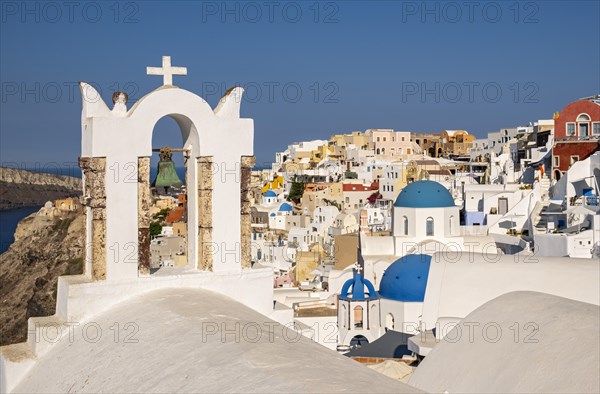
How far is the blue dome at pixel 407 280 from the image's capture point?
2220 centimetres

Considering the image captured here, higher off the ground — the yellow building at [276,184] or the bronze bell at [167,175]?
the yellow building at [276,184]

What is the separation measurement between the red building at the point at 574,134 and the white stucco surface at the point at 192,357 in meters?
31.2

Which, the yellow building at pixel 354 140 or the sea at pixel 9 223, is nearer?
the sea at pixel 9 223

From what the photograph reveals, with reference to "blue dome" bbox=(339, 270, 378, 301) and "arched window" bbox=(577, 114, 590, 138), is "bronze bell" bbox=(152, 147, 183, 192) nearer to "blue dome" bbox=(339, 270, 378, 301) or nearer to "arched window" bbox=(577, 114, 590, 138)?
"blue dome" bbox=(339, 270, 378, 301)

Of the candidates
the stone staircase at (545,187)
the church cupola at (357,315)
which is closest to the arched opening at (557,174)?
the stone staircase at (545,187)

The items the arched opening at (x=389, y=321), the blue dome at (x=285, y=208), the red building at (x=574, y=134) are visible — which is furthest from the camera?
the blue dome at (x=285, y=208)

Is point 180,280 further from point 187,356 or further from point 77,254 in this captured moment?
point 77,254

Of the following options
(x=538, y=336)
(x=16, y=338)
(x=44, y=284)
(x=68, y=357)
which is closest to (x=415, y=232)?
(x=16, y=338)

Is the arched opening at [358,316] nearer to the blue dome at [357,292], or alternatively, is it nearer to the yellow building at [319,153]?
the blue dome at [357,292]

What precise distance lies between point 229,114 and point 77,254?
108ft

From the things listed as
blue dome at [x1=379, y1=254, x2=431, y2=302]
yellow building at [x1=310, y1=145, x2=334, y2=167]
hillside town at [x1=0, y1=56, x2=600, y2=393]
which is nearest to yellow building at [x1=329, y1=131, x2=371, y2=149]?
yellow building at [x1=310, y1=145, x2=334, y2=167]

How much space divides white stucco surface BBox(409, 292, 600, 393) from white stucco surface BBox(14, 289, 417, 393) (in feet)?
6.77

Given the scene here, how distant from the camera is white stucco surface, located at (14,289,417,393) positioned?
15.8 feet

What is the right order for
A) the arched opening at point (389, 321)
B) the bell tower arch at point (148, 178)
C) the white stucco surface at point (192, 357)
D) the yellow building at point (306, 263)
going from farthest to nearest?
1. the yellow building at point (306, 263)
2. the arched opening at point (389, 321)
3. the bell tower arch at point (148, 178)
4. the white stucco surface at point (192, 357)
